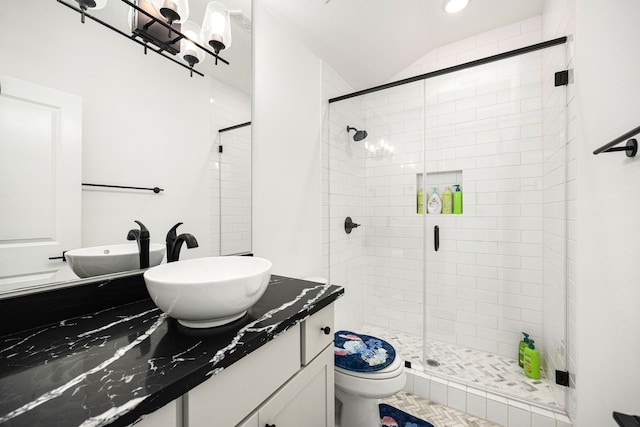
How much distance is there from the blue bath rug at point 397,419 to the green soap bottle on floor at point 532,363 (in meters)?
0.84

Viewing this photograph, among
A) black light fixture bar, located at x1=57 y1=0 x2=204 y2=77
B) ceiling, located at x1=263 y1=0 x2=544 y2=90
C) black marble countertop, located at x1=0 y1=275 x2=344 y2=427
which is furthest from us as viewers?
ceiling, located at x1=263 y1=0 x2=544 y2=90

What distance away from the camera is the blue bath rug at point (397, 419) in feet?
5.05

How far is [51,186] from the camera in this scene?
75 centimetres

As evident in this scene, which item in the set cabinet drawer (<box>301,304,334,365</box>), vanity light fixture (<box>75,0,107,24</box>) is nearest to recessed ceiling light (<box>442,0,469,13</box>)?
vanity light fixture (<box>75,0,107,24</box>)

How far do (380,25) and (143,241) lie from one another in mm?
2079

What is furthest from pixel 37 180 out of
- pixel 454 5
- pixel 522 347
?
pixel 522 347

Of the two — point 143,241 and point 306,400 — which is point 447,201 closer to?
point 306,400

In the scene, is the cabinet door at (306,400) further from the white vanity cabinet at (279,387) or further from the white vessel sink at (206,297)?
the white vessel sink at (206,297)

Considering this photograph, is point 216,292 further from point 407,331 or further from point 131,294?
point 407,331

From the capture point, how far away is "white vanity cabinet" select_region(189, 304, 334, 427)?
574 mm

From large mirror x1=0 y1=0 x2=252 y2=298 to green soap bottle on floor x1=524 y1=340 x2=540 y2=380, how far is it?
2.22 meters

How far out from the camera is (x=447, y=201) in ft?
7.48

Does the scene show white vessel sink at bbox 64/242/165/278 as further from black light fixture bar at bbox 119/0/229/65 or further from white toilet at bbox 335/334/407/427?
white toilet at bbox 335/334/407/427

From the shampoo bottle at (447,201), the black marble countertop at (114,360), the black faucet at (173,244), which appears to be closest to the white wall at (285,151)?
the black faucet at (173,244)
